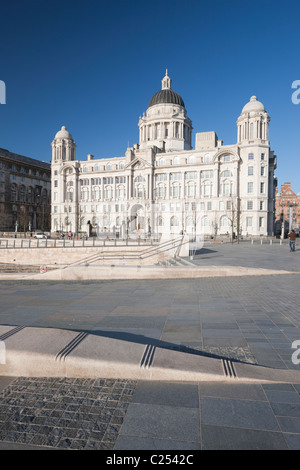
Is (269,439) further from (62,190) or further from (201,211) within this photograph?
(62,190)

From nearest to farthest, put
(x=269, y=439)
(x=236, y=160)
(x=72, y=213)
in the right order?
(x=269, y=439), (x=236, y=160), (x=72, y=213)

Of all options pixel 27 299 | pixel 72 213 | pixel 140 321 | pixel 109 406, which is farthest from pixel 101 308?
pixel 72 213

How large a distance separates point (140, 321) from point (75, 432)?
332cm

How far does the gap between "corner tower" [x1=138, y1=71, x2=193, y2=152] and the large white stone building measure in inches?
10.7

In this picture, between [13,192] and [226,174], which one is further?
[13,192]

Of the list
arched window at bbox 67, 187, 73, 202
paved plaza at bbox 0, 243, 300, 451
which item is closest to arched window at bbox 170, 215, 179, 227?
arched window at bbox 67, 187, 73, 202

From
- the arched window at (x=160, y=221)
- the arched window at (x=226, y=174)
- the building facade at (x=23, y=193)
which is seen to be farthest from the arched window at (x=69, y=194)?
the arched window at (x=226, y=174)

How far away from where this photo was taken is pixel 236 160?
63.7 m

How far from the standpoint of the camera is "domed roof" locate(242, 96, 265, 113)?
6352 centimetres

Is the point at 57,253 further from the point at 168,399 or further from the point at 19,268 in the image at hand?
the point at 168,399

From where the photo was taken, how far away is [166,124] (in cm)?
8281

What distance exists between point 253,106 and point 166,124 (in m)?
26.9

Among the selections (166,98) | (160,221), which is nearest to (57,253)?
(160,221)

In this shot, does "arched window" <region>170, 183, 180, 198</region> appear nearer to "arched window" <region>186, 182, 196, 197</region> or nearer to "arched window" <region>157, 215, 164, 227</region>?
"arched window" <region>186, 182, 196, 197</region>
